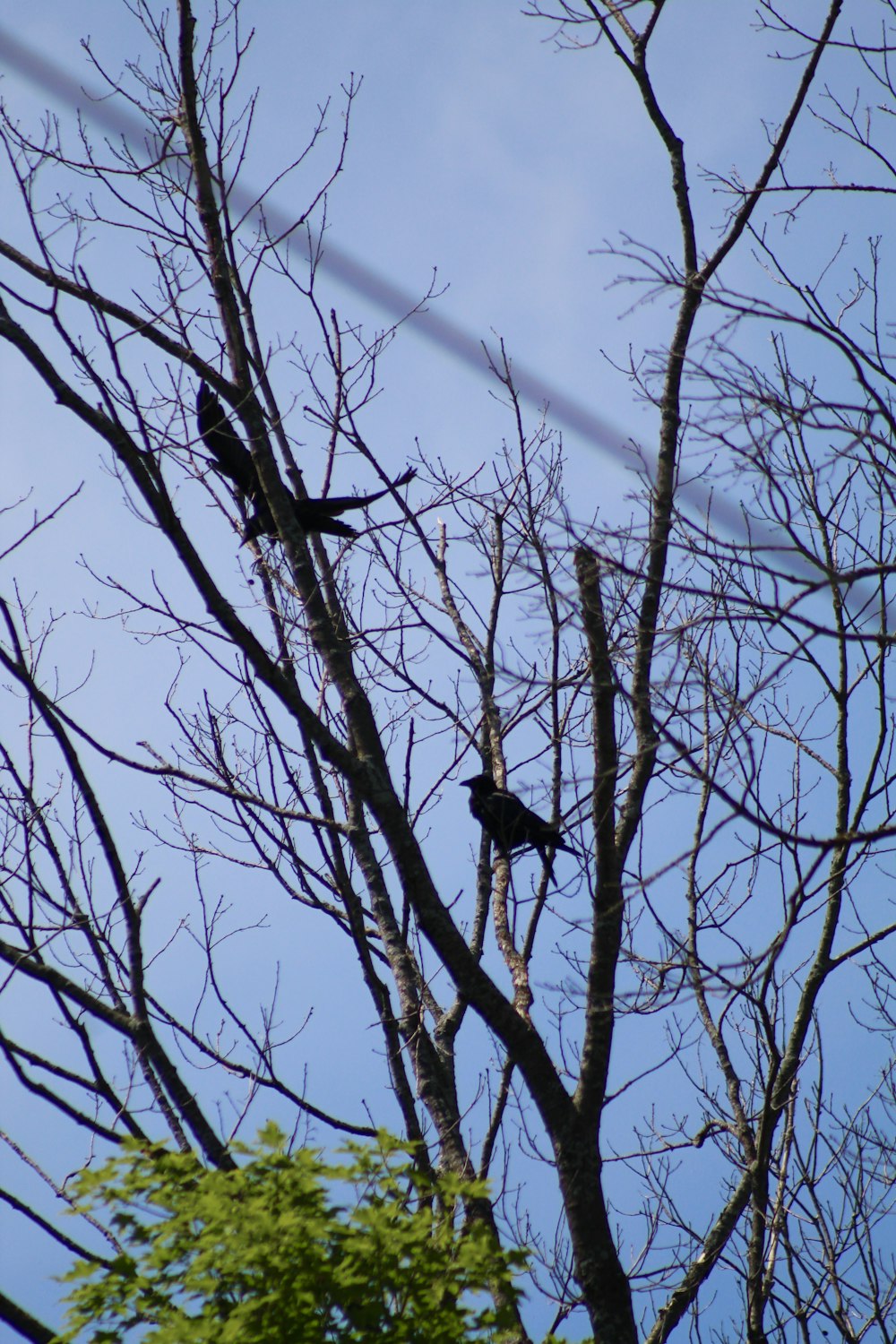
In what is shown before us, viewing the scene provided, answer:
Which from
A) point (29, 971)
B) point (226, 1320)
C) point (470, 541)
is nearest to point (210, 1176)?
point (226, 1320)

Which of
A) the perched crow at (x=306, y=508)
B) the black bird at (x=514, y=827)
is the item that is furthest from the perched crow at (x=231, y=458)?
the black bird at (x=514, y=827)

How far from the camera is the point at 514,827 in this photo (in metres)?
5.15

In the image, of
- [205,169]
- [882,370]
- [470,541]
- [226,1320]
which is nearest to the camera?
[226,1320]

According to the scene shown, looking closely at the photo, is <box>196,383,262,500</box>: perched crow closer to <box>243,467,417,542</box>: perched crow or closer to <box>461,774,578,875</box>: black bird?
<box>243,467,417,542</box>: perched crow

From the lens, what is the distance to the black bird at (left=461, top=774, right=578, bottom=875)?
4.99 metres

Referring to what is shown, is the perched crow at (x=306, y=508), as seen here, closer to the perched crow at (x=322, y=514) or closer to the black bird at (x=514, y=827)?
the perched crow at (x=322, y=514)

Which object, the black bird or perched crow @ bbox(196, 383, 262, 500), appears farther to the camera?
perched crow @ bbox(196, 383, 262, 500)

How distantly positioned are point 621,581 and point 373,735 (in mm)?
1132

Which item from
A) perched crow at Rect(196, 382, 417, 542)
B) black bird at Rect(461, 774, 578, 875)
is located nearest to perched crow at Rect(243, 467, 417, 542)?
perched crow at Rect(196, 382, 417, 542)

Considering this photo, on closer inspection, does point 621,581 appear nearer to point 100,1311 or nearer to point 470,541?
point 470,541

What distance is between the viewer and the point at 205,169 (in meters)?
4.05

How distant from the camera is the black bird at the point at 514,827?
16.4ft

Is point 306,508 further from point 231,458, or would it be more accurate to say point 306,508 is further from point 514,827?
point 514,827

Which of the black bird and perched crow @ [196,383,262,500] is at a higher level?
perched crow @ [196,383,262,500]
